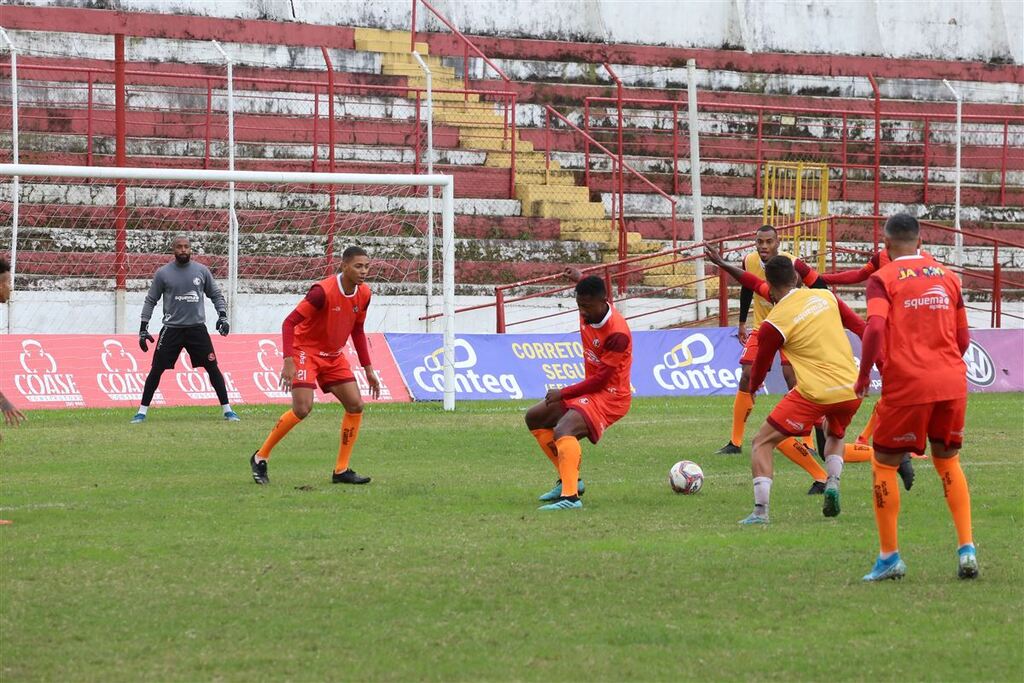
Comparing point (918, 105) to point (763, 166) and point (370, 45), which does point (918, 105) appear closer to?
point (763, 166)

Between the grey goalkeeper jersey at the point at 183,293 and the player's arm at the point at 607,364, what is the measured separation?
7795 millimetres

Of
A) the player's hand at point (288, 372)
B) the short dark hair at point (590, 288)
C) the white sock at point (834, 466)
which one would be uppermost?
the short dark hair at point (590, 288)

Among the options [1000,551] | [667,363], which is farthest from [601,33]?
[1000,551]

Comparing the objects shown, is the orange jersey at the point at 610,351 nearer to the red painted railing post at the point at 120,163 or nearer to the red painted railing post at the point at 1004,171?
the red painted railing post at the point at 120,163

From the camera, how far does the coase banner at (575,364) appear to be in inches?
806

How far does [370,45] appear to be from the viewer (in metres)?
30.4

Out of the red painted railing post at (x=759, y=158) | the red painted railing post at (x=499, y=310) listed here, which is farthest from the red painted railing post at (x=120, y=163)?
the red painted railing post at (x=759, y=158)

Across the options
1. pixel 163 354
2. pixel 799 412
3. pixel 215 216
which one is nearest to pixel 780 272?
pixel 799 412

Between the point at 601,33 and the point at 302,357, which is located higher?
the point at 601,33

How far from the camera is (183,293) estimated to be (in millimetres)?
17719

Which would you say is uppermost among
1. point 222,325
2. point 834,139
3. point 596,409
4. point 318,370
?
point 834,139

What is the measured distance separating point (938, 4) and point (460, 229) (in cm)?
1645

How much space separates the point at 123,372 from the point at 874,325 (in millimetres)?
13032

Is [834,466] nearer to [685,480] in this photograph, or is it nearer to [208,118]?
[685,480]
